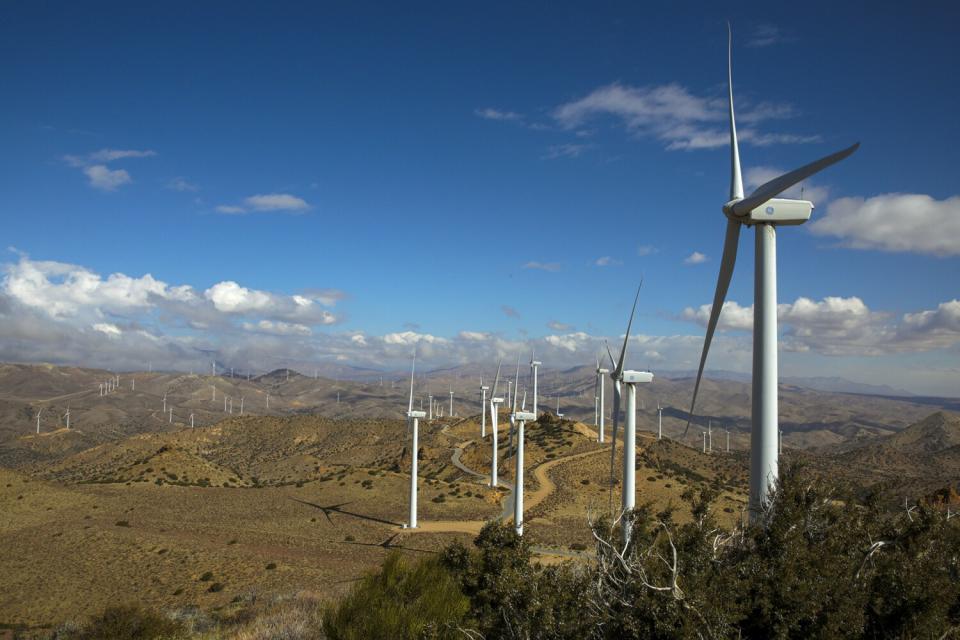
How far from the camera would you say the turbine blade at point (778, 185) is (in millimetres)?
15430

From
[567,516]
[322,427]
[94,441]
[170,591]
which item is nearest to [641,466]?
[567,516]

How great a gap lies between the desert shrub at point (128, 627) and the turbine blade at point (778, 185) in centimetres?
2088

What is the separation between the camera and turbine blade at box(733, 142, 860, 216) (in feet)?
50.6

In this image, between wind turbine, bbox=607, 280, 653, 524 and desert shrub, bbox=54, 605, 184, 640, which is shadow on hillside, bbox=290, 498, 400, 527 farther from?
desert shrub, bbox=54, 605, 184, 640

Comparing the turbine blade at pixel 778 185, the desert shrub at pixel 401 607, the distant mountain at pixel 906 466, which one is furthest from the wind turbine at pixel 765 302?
the distant mountain at pixel 906 466

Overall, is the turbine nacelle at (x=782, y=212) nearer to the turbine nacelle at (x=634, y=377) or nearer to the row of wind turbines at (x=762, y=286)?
the row of wind turbines at (x=762, y=286)

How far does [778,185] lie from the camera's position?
16.3 m

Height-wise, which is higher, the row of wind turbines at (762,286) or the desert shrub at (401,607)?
the row of wind turbines at (762,286)

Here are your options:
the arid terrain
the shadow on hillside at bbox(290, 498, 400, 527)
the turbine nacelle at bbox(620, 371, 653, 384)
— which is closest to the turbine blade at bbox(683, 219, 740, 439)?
the arid terrain

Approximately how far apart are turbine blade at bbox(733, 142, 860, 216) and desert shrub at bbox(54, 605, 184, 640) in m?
20.9

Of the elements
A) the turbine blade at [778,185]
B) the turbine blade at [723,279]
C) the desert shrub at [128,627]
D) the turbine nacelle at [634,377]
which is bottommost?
the desert shrub at [128,627]

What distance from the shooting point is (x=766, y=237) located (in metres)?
16.7

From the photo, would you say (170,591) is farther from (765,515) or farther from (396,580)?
(765,515)

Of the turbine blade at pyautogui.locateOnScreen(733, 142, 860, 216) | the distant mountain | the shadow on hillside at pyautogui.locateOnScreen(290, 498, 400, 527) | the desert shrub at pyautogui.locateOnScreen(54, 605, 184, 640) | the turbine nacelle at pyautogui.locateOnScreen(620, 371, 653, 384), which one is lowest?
the distant mountain
